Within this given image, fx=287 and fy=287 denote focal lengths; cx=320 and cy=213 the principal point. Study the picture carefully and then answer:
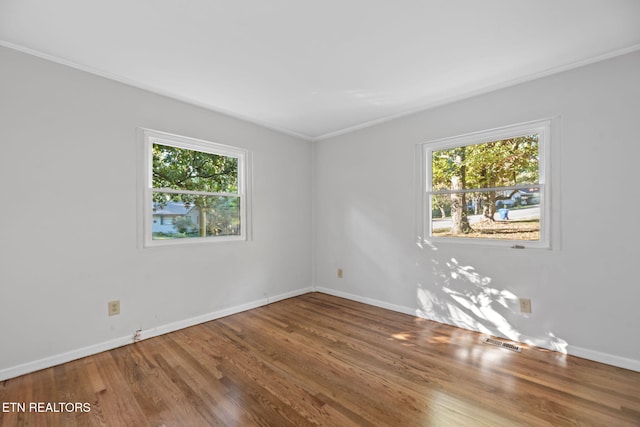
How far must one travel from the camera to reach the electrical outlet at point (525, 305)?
8.58 ft

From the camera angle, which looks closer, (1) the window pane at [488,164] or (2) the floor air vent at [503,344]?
(2) the floor air vent at [503,344]

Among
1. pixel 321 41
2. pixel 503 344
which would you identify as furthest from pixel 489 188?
pixel 321 41

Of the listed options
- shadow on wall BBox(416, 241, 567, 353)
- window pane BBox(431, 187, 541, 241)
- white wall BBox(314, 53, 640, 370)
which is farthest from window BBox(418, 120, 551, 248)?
shadow on wall BBox(416, 241, 567, 353)

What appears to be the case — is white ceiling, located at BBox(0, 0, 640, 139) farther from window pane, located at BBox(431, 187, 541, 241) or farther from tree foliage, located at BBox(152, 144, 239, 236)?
window pane, located at BBox(431, 187, 541, 241)

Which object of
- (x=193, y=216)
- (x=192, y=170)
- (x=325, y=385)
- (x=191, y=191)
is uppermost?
(x=192, y=170)

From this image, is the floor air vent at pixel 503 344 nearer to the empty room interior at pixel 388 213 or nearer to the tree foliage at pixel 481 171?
the empty room interior at pixel 388 213

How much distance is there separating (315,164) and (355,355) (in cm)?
293

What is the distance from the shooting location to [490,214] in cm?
293

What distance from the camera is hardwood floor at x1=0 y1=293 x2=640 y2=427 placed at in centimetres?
170

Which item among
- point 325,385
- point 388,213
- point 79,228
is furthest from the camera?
point 388,213

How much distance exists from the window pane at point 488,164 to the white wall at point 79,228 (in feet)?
8.73

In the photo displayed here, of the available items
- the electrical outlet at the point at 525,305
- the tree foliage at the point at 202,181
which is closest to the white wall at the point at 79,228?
the tree foliage at the point at 202,181

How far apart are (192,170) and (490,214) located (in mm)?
3227

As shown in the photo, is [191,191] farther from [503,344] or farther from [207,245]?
[503,344]
